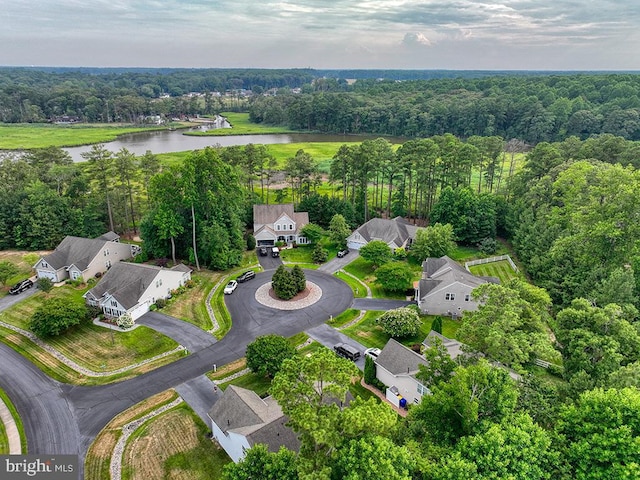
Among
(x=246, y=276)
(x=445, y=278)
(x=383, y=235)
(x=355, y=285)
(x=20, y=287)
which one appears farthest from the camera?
(x=383, y=235)

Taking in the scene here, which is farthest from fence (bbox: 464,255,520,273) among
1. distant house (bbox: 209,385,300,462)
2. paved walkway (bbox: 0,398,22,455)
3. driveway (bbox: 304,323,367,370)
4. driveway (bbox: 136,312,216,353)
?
paved walkway (bbox: 0,398,22,455)

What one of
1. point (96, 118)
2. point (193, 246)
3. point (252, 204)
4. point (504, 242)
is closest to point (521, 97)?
point (504, 242)

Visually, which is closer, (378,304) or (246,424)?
(246,424)

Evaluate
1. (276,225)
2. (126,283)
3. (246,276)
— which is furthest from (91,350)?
(276,225)

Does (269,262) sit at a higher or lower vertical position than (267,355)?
lower

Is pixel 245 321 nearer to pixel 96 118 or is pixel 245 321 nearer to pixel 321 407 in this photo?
pixel 321 407

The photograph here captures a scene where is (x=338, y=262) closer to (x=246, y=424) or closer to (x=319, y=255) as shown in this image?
(x=319, y=255)

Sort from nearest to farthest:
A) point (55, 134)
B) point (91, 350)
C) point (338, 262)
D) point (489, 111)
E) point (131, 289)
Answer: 1. point (91, 350)
2. point (131, 289)
3. point (338, 262)
4. point (489, 111)
5. point (55, 134)

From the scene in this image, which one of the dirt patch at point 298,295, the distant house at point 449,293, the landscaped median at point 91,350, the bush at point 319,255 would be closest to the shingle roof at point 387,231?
the bush at point 319,255
